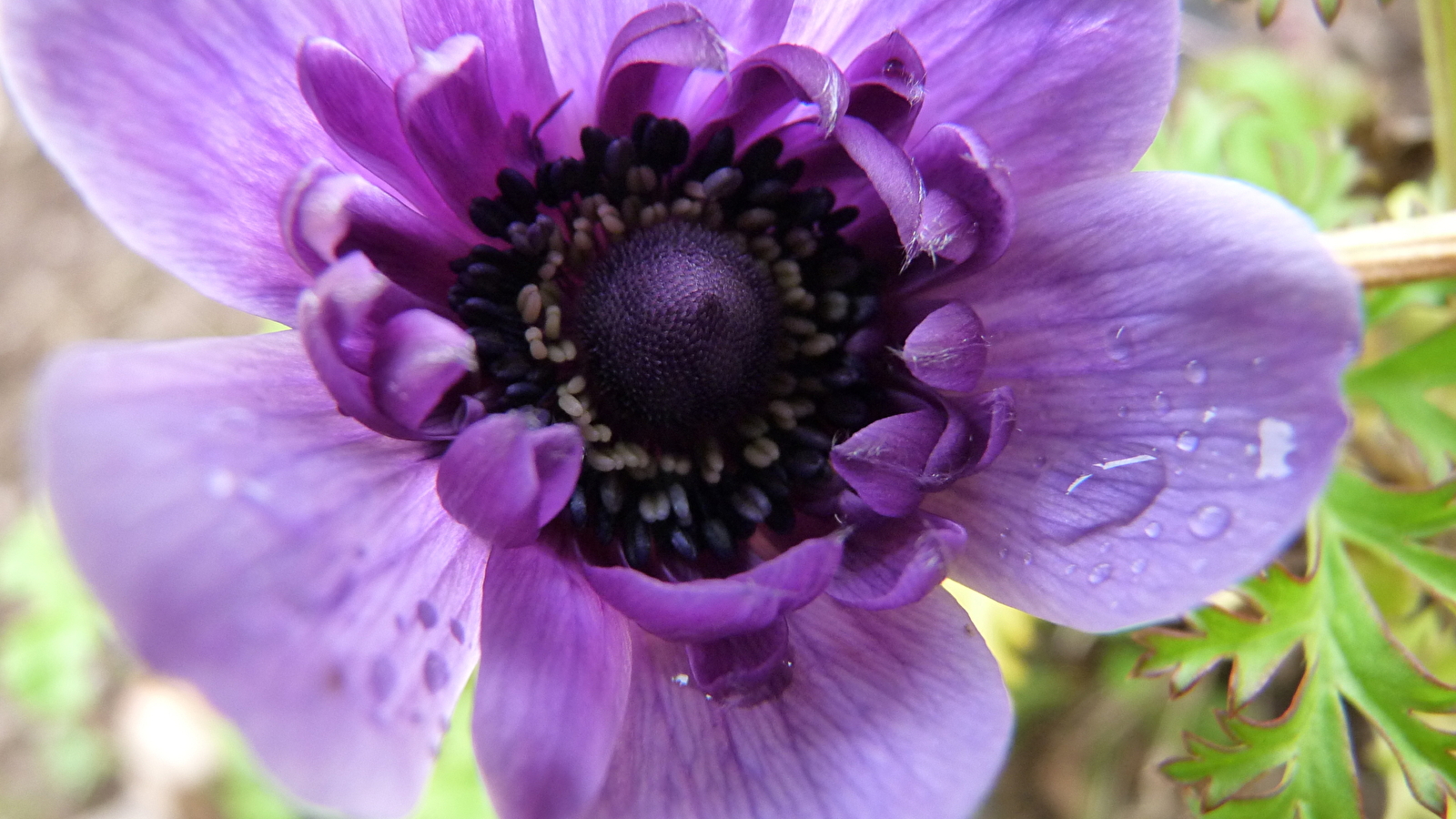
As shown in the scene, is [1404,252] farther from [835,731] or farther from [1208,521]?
[835,731]

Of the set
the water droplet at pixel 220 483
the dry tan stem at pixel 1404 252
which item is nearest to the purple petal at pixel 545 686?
the water droplet at pixel 220 483

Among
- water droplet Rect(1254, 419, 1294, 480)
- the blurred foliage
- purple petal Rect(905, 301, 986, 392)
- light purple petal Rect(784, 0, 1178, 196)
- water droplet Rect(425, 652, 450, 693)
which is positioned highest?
light purple petal Rect(784, 0, 1178, 196)

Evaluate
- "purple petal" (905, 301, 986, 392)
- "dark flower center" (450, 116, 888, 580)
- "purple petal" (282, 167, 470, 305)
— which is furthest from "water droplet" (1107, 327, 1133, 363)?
"purple petal" (282, 167, 470, 305)

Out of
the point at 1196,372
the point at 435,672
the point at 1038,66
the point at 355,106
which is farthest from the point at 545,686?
the point at 1038,66

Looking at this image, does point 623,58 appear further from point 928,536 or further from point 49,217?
point 49,217

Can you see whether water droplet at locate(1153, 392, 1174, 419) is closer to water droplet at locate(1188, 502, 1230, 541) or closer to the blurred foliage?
water droplet at locate(1188, 502, 1230, 541)

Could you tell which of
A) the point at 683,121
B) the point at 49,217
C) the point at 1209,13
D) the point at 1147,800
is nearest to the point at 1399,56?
the point at 1209,13

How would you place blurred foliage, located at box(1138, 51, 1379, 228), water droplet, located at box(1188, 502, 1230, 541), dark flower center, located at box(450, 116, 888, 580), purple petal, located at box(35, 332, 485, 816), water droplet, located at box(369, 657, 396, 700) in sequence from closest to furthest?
purple petal, located at box(35, 332, 485, 816) < water droplet, located at box(369, 657, 396, 700) < water droplet, located at box(1188, 502, 1230, 541) < dark flower center, located at box(450, 116, 888, 580) < blurred foliage, located at box(1138, 51, 1379, 228)
